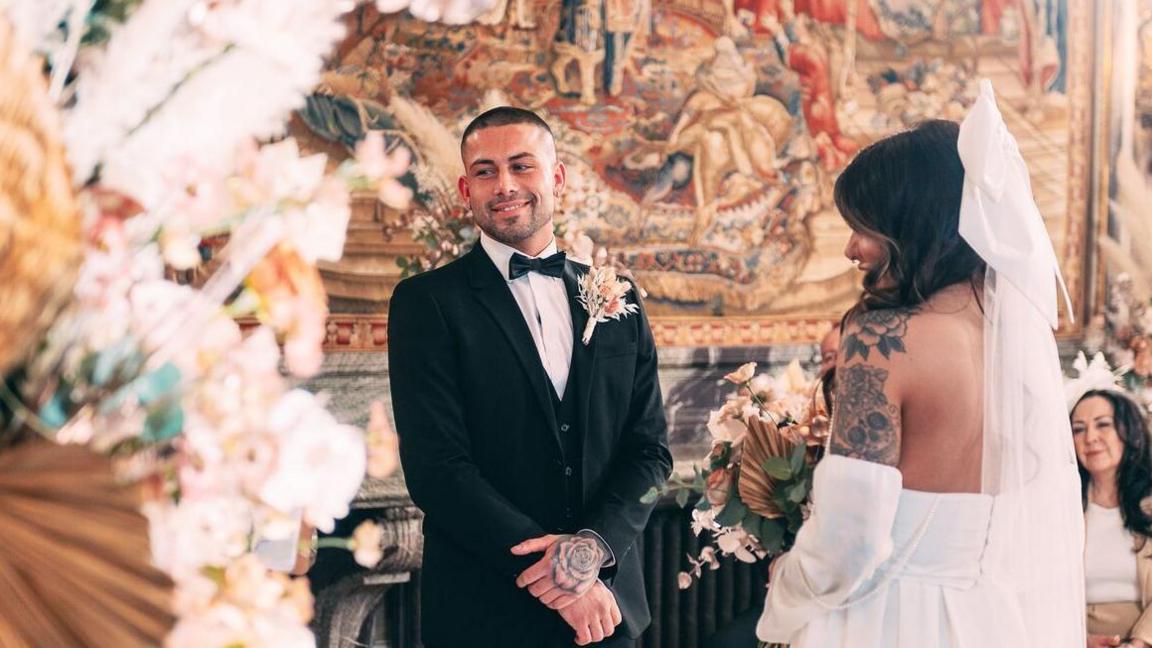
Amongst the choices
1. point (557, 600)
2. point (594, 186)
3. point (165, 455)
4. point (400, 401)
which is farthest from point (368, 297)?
point (165, 455)

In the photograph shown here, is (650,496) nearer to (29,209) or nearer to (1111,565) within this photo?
(1111,565)

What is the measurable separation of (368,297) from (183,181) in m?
4.23

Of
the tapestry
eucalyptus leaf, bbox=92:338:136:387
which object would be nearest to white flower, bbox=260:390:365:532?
eucalyptus leaf, bbox=92:338:136:387

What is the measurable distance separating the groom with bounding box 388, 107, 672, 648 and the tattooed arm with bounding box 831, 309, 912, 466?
2.59ft

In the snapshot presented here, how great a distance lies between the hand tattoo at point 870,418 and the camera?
8.42ft

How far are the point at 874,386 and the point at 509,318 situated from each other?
103cm

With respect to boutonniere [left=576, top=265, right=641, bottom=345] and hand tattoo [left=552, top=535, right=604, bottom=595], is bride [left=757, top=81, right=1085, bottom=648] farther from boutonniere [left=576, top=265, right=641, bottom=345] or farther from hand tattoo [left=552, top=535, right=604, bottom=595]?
boutonniere [left=576, top=265, right=641, bottom=345]

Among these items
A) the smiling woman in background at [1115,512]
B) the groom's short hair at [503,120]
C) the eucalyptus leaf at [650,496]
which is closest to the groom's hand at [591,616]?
the eucalyptus leaf at [650,496]

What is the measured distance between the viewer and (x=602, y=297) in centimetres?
331

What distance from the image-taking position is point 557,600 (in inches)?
121

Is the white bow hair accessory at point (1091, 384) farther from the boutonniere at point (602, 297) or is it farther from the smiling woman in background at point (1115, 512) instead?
the boutonniere at point (602, 297)

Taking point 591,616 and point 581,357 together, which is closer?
point 591,616

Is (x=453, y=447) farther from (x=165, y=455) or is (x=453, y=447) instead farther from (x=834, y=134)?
(x=834, y=134)

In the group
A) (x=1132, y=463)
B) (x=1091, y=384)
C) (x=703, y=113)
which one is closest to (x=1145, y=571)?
(x=1132, y=463)
